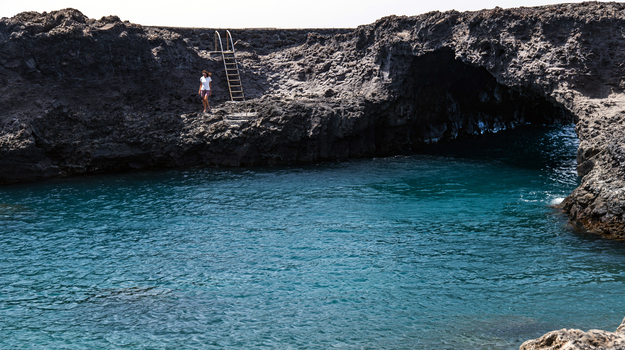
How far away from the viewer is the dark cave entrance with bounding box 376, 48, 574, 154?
25828 mm

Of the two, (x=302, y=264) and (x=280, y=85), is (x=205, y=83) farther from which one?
(x=302, y=264)

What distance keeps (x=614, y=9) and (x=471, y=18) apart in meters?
5.52

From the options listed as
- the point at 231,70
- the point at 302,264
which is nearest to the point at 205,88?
the point at 231,70

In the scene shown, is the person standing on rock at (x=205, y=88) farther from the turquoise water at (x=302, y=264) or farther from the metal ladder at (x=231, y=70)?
the turquoise water at (x=302, y=264)

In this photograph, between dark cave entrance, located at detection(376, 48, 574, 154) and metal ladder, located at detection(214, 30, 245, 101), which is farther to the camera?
metal ladder, located at detection(214, 30, 245, 101)

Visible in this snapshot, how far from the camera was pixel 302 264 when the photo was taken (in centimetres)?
1202

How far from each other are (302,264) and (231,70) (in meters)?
18.3

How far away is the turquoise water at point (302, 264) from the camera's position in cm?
888

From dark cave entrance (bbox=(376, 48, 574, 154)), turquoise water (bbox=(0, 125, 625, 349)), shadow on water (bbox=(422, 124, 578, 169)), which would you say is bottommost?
turquoise water (bbox=(0, 125, 625, 349))

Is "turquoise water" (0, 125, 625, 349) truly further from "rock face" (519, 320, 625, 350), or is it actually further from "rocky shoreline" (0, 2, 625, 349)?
"rocky shoreline" (0, 2, 625, 349)

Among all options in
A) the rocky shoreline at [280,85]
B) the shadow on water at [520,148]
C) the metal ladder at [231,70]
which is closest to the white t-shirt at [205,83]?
the rocky shoreline at [280,85]

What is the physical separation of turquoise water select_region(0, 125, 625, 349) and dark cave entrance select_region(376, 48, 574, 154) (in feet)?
20.8

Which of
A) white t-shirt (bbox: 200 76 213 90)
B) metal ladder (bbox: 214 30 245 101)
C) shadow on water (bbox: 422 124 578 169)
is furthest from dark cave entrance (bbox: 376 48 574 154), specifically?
white t-shirt (bbox: 200 76 213 90)

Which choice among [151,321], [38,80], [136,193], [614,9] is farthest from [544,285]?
[38,80]
